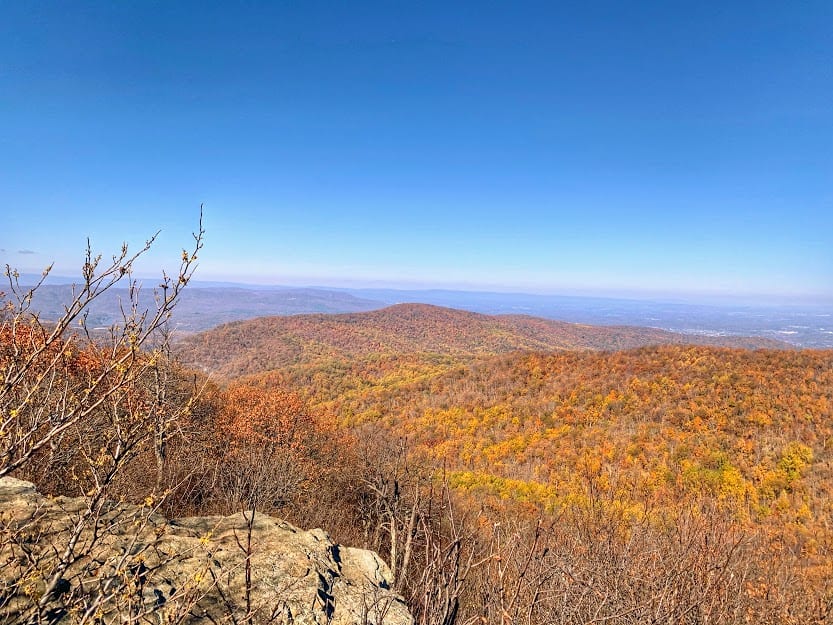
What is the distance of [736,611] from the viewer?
4.67m

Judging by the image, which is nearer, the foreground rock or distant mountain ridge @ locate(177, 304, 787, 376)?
the foreground rock

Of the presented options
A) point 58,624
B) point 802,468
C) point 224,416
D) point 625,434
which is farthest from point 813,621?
point 625,434

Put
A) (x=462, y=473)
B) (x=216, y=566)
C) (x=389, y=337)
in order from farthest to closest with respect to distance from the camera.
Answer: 1. (x=389, y=337)
2. (x=462, y=473)
3. (x=216, y=566)

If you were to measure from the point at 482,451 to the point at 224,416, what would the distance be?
23428 millimetres

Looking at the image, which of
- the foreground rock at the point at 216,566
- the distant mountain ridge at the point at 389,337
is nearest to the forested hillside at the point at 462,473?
the foreground rock at the point at 216,566

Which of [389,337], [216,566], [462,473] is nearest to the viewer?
[216,566]

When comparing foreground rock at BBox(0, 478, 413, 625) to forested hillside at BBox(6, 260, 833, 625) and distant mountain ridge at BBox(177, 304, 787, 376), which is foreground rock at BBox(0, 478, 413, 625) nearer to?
forested hillside at BBox(6, 260, 833, 625)

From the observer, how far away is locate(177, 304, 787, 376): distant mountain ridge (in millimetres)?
97750

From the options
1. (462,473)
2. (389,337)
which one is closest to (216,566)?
(462,473)

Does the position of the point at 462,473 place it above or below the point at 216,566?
below

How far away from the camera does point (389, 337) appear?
130 meters

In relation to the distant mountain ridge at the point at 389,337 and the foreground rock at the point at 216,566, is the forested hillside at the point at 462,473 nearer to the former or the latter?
the foreground rock at the point at 216,566

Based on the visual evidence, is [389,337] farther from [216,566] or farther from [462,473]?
[216,566]

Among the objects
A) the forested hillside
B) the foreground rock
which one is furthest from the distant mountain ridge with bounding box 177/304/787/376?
the foreground rock
